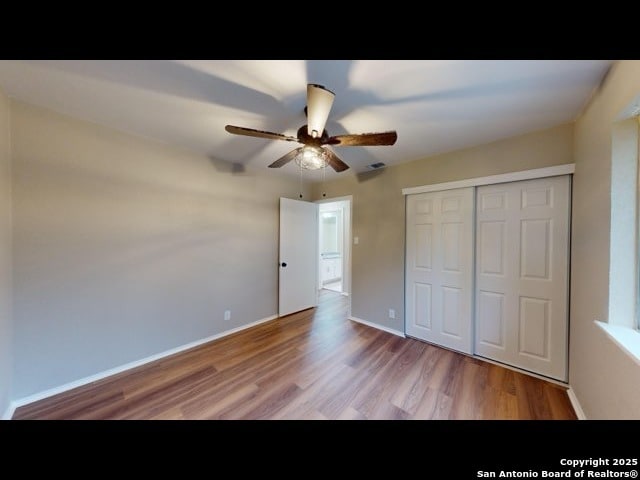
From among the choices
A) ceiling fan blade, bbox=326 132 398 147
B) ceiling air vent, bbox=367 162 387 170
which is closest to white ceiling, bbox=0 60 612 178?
ceiling fan blade, bbox=326 132 398 147

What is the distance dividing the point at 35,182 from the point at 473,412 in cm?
368

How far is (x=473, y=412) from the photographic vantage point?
1479 millimetres

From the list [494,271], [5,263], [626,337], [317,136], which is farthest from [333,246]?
[5,263]

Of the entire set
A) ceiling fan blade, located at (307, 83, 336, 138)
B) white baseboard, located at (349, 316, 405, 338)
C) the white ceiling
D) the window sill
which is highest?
the white ceiling

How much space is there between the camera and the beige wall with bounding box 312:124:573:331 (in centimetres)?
189

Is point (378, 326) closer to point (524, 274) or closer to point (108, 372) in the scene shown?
point (524, 274)

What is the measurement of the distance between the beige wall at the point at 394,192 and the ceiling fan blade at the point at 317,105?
1.72 metres

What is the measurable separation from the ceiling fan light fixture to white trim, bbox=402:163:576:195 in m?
1.45

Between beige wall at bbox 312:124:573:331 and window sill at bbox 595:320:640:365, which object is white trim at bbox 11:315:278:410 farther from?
window sill at bbox 595:320:640:365

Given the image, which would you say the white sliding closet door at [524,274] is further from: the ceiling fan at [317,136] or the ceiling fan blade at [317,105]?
the ceiling fan blade at [317,105]

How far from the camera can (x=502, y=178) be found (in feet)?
6.66

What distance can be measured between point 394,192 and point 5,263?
3572mm
